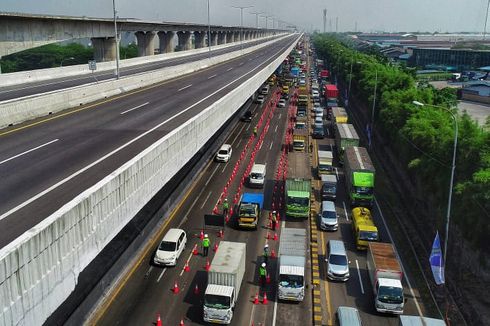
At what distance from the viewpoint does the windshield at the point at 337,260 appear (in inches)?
1184

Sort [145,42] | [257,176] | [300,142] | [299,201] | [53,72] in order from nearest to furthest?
1. [299,201]
2. [257,176]
3. [300,142]
4. [53,72]
5. [145,42]

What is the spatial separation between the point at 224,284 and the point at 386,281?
31.1 ft

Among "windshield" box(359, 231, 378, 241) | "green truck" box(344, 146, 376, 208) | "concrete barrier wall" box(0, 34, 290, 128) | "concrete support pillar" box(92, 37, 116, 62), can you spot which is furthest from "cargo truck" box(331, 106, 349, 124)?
"concrete support pillar" box(92, 37, 116, 62)

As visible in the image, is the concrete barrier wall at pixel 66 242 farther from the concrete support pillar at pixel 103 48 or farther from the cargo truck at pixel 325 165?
the concrete support pillar at pixel 103 48

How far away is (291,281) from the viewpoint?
26.9 meters

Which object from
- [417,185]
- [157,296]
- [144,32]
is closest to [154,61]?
[144,32]

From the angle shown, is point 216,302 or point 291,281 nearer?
point 216,302

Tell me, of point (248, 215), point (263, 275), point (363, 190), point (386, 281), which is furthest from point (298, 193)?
point (386, 281)

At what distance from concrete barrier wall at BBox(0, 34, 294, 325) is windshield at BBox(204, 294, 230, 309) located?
6473 millimetres

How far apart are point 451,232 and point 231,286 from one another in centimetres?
1771

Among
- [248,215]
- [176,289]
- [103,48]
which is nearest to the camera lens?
[176,289]

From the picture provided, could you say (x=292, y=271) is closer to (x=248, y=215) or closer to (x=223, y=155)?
(x=248, y=215)

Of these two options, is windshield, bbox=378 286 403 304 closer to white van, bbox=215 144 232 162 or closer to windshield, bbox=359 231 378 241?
windshield, bbox=359 231 378 241

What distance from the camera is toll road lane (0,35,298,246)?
18.8m
